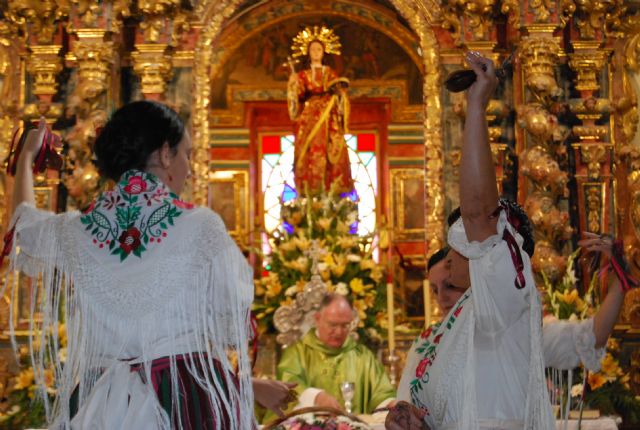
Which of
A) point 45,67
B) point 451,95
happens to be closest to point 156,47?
point 45,67

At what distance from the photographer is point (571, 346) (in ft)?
9.86

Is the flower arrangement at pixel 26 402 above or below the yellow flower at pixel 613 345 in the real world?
below

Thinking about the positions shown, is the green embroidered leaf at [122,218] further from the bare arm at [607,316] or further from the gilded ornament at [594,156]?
the gilded ornament at [594,156]

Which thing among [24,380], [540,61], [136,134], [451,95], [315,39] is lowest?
[24,380]

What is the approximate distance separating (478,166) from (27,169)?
128 centimetres

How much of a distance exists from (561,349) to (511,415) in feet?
1.63

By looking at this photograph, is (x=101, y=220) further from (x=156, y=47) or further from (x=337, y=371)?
(x=156, y=47)

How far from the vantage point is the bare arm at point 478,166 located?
7.79 feet

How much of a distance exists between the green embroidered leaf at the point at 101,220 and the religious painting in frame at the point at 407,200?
519 cm

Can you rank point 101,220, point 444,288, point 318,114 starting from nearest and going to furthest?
point 101,220 → point 444,288 → point 318,114

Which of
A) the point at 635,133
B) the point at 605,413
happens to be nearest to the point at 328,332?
the point at 605,413

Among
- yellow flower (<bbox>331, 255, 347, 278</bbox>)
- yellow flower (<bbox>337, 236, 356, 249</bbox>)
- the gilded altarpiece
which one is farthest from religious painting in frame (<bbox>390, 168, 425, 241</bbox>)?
yellow flower (<bbox>331, 255, 347, 278</bbox>)

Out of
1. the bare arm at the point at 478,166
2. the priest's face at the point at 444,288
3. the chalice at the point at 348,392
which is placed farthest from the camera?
the chalice at the point at 348,392

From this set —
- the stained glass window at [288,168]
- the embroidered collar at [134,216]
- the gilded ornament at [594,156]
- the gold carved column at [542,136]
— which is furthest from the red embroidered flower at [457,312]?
the stained glass window at [288,168]
